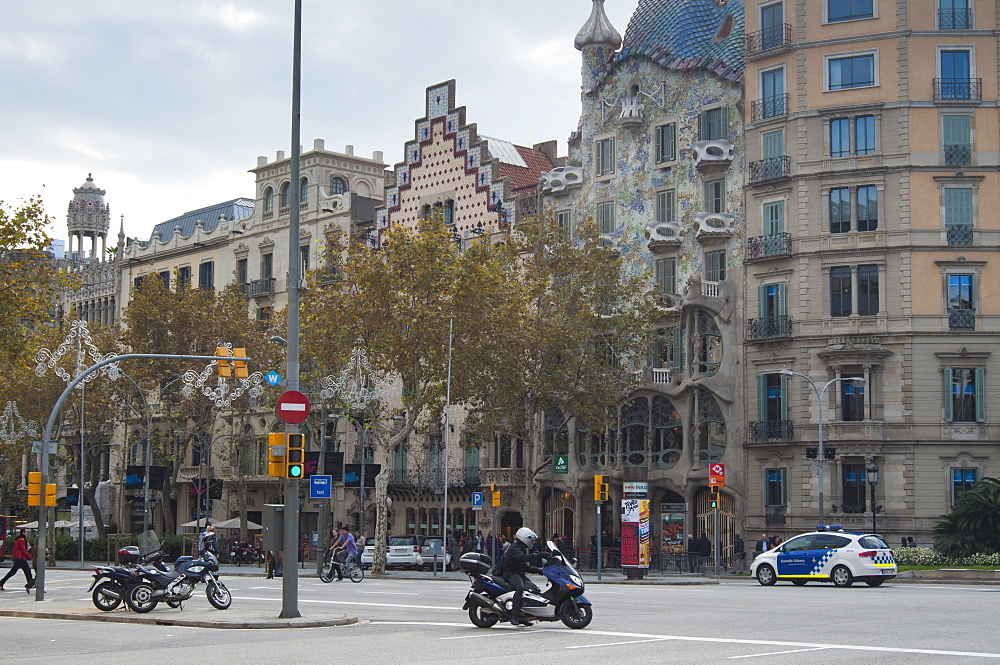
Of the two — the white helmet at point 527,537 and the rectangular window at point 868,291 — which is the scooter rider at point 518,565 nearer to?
the white helmet at point 527,537

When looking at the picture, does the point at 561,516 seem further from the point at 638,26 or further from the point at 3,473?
the point at 3,473

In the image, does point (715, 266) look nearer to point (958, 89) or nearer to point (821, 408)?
→ point (821, 408)

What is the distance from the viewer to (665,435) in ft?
178

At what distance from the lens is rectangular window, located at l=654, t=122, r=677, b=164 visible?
184 feet

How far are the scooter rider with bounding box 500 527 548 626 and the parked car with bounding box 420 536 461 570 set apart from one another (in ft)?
111

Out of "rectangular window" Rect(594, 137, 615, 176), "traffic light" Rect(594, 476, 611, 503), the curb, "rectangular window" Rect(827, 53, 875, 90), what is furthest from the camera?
"rectangular window" Rect(594, 137, 615, 176)

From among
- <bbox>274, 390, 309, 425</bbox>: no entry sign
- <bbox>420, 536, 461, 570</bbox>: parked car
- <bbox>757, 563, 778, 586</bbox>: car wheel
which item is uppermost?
<bbox>274, 390, 309, 425</bbox>: no entry sign

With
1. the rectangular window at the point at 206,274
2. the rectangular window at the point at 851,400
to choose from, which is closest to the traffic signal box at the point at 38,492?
the rectangular window at the point at 851,400

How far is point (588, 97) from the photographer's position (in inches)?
2352

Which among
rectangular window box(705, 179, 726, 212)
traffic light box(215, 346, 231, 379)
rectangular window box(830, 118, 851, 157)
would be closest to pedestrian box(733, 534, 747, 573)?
rectangular window box(705, 179, 726, 212)

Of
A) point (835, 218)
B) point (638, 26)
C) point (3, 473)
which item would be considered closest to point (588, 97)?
point (638, 26)

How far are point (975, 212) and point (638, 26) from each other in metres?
16.6

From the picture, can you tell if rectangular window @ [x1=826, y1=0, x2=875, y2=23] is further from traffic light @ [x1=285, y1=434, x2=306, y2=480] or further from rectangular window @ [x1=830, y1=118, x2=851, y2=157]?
traffic light @ [x1=285, y1=434, x2=306, y2=480]

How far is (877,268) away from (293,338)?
3281 centimetres
